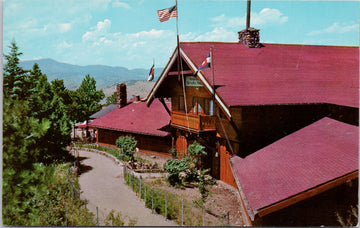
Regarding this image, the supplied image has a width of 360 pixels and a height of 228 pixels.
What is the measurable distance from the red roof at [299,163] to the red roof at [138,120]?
1422cm

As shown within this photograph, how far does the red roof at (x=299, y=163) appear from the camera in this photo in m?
7.86

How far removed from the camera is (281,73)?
14422 millimetres

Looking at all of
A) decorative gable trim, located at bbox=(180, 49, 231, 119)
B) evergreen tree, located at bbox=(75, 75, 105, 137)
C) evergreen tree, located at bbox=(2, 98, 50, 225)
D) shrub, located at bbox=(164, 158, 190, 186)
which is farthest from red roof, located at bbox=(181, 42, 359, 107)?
evergreen tree, located at bbox=(75, 75, 105, 137)

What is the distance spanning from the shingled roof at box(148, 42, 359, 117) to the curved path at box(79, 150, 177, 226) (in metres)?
5.76

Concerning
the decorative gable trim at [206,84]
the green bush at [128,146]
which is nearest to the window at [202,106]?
the decorative gable trim at [206,84]

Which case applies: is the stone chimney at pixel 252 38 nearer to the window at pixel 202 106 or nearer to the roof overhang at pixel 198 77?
the window at pixel 202 106

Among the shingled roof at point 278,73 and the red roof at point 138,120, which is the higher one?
the shingled roof at point 278,73

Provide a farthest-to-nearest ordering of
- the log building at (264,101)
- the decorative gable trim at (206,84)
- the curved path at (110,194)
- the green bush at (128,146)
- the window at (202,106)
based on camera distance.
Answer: the green bush at (128,146)
the window at (202,106)
the decorative gable trim at (206,84)
the curved path at (110,194)
the log building at (264,101)

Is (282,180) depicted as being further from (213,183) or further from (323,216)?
(213,183)

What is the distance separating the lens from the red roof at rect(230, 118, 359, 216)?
7855 millimetres

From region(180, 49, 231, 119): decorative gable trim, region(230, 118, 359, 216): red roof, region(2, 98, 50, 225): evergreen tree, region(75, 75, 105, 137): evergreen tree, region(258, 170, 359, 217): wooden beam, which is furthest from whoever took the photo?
region(75, 75, 105, 137): evergreen tree

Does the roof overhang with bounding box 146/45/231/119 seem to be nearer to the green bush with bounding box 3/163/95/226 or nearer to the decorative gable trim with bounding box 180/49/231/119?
the decorative gable trim with bounding box 180/49/231/119

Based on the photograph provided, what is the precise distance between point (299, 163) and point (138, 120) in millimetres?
20604

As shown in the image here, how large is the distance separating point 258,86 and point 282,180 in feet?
19.3
